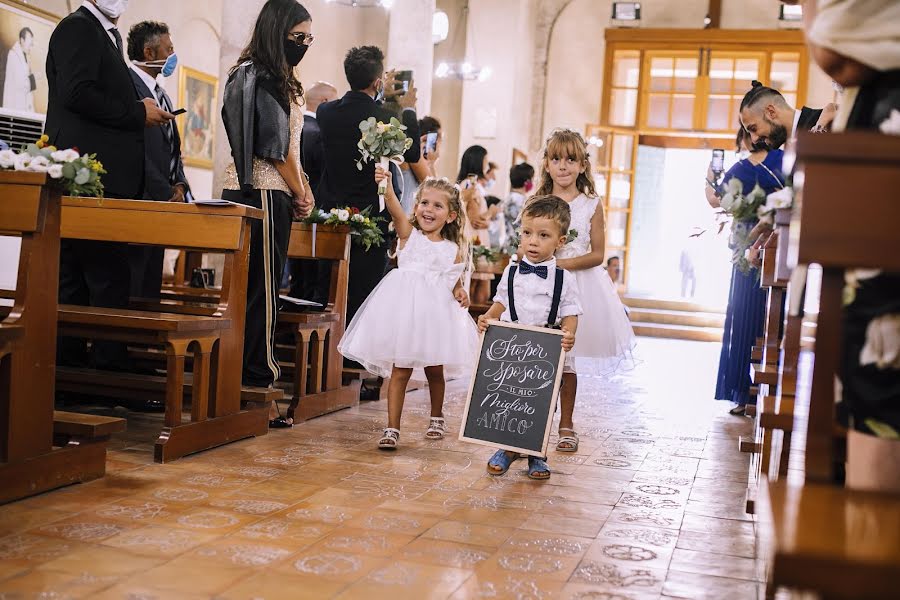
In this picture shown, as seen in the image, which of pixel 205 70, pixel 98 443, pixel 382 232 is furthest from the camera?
pixel 205 70

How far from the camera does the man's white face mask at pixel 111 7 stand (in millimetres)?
4445

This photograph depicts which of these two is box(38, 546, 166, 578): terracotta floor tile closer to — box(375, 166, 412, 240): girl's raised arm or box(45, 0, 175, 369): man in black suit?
box(45, 0, 175, 369): man in black suit

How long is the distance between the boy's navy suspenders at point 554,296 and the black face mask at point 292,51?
155 centimetres

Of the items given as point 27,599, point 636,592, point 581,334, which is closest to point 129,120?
point 581,334

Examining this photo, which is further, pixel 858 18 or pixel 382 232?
pixel 382 232

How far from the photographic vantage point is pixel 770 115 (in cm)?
473

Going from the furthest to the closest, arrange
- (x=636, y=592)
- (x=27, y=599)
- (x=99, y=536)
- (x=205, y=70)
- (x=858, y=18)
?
1. (x=205, y=70)
2. (x=99, y=536)
3. (x=636, y=592)
4. (x=27, y=599)
5. (x=858, y=18)

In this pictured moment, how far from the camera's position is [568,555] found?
8.98 feet

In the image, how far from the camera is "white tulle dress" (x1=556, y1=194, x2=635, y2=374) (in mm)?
4512

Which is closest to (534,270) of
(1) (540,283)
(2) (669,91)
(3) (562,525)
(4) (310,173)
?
(1) (540,283)

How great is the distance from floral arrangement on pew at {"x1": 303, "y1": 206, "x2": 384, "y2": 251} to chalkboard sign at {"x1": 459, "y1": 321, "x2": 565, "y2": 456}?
1616 millimetres

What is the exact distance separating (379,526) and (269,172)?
215 cm

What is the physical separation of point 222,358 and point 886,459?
2.89 m

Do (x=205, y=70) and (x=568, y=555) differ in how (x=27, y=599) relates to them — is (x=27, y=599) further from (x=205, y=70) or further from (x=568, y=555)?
(x=205, y=70)
